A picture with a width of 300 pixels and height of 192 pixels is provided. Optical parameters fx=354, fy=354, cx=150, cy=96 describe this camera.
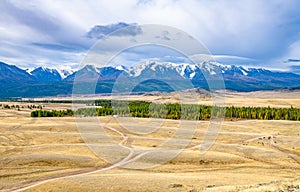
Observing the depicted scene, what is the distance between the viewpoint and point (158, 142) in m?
106

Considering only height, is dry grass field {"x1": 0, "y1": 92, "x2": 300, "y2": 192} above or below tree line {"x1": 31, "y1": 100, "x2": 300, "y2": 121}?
below

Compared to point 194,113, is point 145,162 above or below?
below

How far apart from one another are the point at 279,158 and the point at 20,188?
59271 mm

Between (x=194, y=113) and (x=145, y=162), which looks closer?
(x=145, y=162)

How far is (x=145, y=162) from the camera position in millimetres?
75625

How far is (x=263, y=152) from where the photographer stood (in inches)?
3563

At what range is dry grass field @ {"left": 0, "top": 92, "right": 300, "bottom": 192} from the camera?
5244cm

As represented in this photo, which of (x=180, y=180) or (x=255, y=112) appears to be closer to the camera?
(x=180, y=180)

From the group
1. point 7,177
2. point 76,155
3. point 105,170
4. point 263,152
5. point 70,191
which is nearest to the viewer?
point 70,191

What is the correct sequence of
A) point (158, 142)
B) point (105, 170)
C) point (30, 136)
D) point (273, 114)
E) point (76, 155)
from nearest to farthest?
point (105, 170), point (76, 155), point (158, 142), point (30, 136), point (273, 114)

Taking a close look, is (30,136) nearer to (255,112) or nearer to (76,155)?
(76,155)

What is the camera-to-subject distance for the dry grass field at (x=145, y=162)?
52.4 meters

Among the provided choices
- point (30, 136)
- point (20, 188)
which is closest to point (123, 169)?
point (20, 188)

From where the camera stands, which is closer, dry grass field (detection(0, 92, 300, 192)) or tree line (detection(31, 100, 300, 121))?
dry grass field (detection(0, 92, 300, 192))
